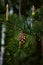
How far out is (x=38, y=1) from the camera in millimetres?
450

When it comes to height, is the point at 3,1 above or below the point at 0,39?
above

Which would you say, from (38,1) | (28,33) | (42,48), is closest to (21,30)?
(28,33)

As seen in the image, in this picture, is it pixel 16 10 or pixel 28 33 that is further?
pixel 16 10

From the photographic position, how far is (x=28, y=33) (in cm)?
36

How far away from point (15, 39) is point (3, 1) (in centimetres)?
12

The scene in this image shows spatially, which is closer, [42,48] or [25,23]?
[25,23]

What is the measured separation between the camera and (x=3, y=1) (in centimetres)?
42

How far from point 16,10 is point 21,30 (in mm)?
230

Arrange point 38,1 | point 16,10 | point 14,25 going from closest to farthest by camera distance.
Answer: point 14,25 < point 38,1 < point 16,10

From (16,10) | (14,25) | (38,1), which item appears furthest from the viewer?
(16,10)

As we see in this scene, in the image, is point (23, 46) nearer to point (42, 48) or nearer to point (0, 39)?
point (0, 39)

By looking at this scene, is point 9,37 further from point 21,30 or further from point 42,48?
point 42,48

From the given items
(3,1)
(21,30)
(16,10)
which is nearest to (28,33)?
(21,30)

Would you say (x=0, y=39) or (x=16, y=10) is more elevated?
(x=16, y=10)
